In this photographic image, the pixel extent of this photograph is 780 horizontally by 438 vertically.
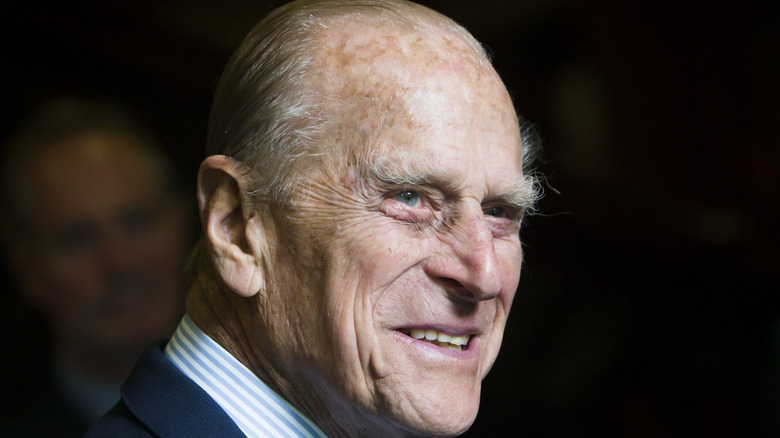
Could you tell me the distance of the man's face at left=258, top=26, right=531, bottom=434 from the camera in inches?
60.4

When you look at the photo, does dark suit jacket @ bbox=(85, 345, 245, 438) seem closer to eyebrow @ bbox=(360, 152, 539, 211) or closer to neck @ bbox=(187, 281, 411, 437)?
neck @ bbox=(187, 281, 411, 437)

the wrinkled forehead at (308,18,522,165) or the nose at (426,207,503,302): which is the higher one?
the wrinkled forehead at (308,18,522,165)

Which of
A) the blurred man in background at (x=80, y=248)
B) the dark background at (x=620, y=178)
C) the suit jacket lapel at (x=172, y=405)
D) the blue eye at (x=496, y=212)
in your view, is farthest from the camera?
the dark background at (x=620, y=178)

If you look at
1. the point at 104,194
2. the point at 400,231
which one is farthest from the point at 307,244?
the point at 104,194

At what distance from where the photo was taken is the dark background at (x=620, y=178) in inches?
107

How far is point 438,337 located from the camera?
1.60 meters

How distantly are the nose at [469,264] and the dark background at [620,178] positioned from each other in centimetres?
140

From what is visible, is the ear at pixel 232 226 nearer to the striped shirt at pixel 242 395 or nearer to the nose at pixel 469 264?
the striped shirt at pixel 242 395

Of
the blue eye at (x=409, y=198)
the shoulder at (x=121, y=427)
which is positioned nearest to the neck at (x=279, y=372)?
the shoulder at (x=121, y=427)

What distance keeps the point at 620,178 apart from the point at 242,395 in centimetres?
191

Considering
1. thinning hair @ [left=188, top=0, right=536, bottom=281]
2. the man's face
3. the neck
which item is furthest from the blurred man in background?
the man's face

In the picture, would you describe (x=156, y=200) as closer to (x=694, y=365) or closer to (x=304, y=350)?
(x=304, y=350)

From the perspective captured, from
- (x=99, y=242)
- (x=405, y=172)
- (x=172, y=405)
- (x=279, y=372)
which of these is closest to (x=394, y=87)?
(x=405, y=172)

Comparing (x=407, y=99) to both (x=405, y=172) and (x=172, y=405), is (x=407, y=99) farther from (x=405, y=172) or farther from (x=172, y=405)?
(x=172, y=405)
